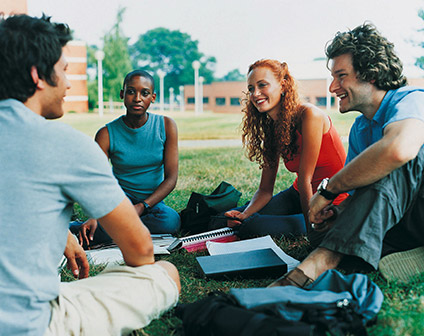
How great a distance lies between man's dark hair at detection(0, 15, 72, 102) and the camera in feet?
5.19

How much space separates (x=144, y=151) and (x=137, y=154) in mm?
64

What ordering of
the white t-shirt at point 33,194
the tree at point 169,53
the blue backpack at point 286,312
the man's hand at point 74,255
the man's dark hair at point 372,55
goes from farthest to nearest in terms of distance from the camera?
the tree at point 169,53, the man's dark hair at point 372,55, the man's hand at point 74,255, the blue backpack at point 286,312, the white t-shirt at point 33,194

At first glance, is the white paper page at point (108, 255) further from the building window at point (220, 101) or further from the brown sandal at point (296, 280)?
the building window at point (220, 101)

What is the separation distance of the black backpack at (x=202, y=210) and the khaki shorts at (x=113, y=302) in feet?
5.89

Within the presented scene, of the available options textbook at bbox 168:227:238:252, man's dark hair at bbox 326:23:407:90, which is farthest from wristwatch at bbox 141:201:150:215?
man's dark hair at bbox 326:23:407:90

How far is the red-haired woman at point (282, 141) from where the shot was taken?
10.7ft

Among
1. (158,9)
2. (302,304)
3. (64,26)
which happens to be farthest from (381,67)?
(158,9)

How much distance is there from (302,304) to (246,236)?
1647 millimetres

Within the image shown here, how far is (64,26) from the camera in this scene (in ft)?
6.11

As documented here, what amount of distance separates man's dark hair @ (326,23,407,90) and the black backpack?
1.75 meters

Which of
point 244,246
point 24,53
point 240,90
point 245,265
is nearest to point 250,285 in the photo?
point 245,265

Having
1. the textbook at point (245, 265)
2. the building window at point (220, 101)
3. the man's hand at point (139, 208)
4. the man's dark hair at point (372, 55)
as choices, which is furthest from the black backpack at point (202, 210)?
the building window at point (220, 101)

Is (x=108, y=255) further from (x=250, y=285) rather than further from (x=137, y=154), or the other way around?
(x=250, y=285)

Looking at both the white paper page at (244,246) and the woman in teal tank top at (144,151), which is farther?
the woman in teal tank top at (144,151)
